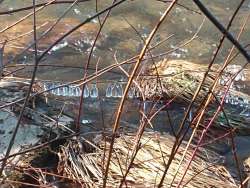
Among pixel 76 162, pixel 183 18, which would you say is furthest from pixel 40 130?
pixel 183 18

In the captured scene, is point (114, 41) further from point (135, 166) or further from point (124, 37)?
point (135, 166)

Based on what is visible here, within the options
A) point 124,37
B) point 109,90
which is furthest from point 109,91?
point 124,37

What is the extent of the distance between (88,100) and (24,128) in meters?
1.10

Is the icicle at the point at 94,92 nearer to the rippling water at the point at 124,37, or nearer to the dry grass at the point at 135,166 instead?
the rippling water at the point at 124,37

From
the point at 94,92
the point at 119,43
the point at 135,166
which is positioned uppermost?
the point at 119,43

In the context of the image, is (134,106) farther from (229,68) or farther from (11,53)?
(11,53)

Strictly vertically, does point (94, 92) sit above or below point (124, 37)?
below

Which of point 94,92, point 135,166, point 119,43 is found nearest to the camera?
point 135,166

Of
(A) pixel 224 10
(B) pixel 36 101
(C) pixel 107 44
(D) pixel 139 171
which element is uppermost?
(A) pixel 224 10

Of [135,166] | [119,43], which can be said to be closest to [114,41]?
[119,43]

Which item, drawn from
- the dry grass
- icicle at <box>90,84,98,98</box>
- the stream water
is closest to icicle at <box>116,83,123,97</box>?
the stream water

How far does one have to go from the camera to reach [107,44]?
18.1ft

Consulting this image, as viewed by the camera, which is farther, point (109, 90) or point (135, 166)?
point (109, 90)

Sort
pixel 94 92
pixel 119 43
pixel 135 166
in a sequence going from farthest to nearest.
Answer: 1. pixel 119 43
2. pixel 94 92
3. pixel 135 166
